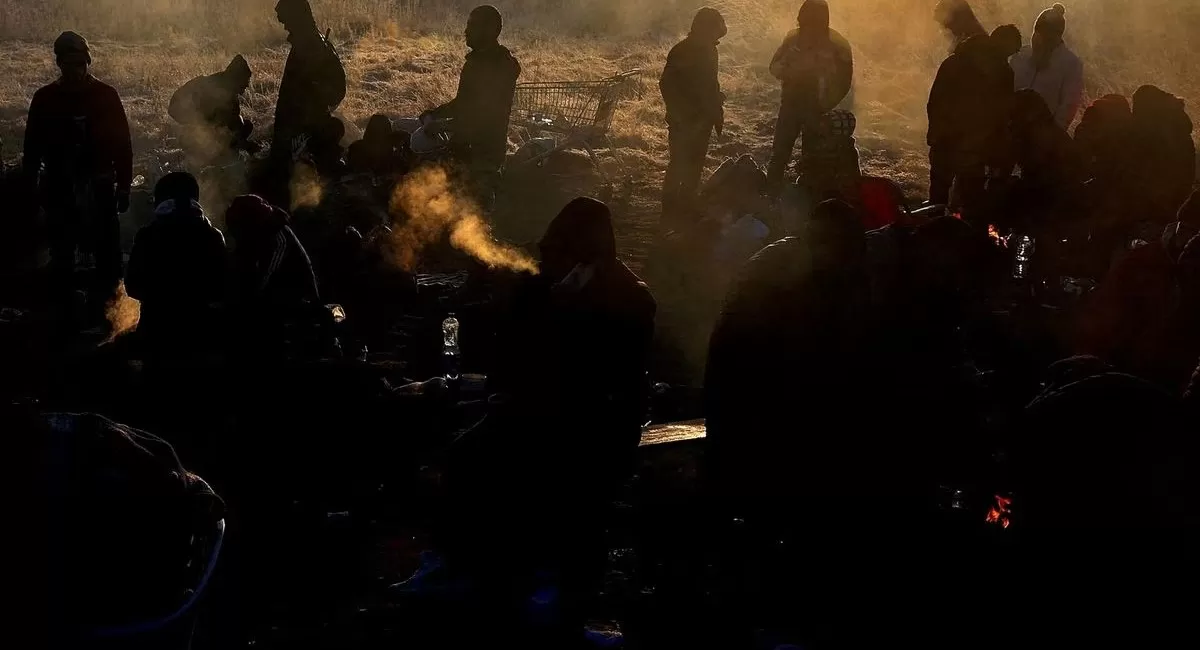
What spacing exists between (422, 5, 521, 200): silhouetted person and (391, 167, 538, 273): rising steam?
35cm

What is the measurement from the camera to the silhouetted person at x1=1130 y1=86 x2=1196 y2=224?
34.3ft

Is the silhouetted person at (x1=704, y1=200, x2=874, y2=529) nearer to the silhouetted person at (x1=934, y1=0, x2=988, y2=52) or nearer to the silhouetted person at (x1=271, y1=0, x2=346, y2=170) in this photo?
the silhouetted person at (x1=934, y1=0, x2=988, y2=52)

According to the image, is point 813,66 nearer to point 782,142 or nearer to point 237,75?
point 782,142

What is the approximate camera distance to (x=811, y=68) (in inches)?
482

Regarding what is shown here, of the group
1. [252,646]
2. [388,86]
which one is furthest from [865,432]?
[388,86]

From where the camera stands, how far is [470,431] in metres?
5.94

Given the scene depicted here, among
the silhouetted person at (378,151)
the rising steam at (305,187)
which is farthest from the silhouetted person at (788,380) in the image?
the silhouetted person at (378,151)

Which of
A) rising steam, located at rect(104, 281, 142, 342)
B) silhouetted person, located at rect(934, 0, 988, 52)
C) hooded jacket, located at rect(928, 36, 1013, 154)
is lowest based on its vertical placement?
rising steam, located at rect(104, 281, 142, 342)

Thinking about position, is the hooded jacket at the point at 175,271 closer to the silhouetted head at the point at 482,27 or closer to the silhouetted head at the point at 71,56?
the silhouetted head at the point at 71,56

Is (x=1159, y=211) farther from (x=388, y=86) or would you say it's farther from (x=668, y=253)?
(x=388, y=86)

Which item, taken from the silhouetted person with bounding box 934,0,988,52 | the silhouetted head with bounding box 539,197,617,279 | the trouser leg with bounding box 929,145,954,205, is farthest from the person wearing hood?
the silhouetted person with bounding box 934,0,988,52

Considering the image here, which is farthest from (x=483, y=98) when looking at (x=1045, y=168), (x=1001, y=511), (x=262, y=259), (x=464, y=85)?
(x=1001, y=511)

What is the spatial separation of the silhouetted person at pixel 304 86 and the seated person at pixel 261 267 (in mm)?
5568

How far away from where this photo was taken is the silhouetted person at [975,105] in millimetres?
11219
